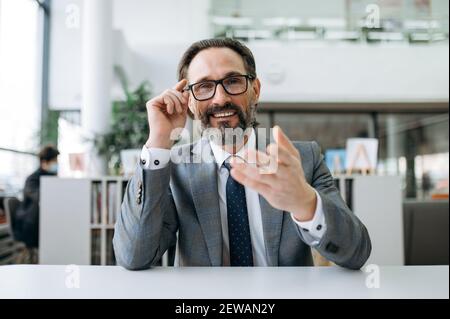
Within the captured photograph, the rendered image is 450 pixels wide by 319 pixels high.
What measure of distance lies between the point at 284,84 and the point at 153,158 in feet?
17.0

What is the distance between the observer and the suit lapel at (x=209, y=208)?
888 mm

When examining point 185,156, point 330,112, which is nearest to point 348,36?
point 330,112

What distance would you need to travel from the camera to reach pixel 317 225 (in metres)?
0.69

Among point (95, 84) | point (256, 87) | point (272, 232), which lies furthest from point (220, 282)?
point (95, 84)

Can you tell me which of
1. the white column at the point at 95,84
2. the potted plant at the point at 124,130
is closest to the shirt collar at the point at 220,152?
the potted plant at the point at 124,130

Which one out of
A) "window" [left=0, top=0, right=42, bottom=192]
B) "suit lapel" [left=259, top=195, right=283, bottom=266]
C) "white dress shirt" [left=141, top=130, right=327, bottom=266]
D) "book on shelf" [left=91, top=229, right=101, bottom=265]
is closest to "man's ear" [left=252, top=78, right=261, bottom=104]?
"white dress shirt" [left=141, top=130, right=327, bottom=266]

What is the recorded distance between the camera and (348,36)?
5266 mm

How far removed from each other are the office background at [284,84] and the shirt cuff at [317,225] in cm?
184

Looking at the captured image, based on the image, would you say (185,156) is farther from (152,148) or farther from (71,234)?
(71,234)

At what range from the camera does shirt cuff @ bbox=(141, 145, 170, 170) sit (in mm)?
807

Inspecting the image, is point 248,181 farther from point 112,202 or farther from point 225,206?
point 112,202

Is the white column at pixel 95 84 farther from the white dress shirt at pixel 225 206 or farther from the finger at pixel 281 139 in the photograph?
the finger at pixel 281 139

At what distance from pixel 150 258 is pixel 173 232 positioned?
0.50 ft

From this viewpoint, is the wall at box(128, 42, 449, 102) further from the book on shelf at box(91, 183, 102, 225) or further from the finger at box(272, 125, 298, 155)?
the finger at box(272, 125, 298, 155)
